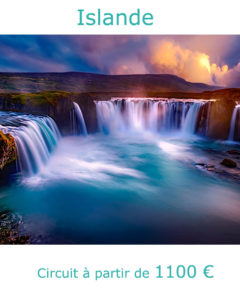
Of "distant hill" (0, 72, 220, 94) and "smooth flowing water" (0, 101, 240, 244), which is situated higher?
"distant hill" (0, 72, 220, 94)

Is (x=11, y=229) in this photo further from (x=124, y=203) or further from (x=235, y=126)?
(x=235, y=126)

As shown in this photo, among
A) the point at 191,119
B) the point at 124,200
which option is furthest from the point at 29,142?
the point at 191,119

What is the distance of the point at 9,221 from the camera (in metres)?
2.38

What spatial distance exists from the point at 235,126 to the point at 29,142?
8241mm

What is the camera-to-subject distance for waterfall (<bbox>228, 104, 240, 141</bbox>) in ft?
25.9

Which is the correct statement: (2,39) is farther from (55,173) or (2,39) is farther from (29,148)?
(55,173)

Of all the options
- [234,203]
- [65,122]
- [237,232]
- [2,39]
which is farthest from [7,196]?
[2,39]

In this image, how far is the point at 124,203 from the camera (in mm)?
3064

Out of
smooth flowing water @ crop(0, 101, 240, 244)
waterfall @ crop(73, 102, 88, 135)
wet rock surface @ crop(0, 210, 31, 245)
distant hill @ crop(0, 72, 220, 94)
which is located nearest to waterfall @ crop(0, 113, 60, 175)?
smooth flowing water @ crop(0, 101, 240, 244)

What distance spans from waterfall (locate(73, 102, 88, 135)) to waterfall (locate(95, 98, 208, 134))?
5.18ft

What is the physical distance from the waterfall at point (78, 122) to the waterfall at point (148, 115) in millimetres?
1577

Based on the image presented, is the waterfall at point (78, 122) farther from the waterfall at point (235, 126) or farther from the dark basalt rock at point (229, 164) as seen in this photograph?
the waterfall at point (235, 126)

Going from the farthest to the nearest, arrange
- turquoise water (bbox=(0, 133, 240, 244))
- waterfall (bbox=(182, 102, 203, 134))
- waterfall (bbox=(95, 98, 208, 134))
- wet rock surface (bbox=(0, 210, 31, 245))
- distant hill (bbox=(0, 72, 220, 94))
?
distant hill (bbox=(0, 72, 220, 94)), waterfall (bbox=(95, 98, 208, 134)), waterfall (bbox=(182, 102, 203, 134)), turquoise water (bbox=(0, 133, 240, 244)), wet rock surface (bbox=(0, 210, 31, 245))

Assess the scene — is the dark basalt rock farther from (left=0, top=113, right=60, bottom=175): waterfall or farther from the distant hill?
the distant hill
